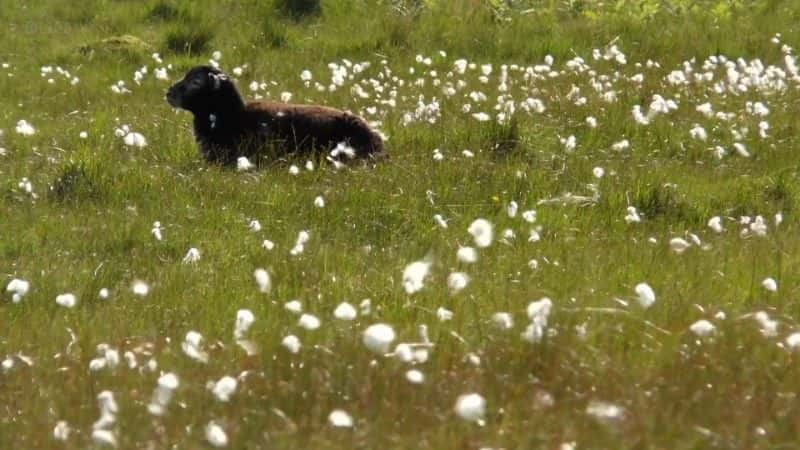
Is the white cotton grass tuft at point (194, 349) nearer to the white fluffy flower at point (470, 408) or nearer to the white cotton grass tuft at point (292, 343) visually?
the white cotton grass tuft at point (292, 343)

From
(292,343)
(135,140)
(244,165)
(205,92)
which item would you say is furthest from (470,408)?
(205,92)

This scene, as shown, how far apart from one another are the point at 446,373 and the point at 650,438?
88 cm

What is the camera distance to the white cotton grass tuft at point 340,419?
3.66 meters

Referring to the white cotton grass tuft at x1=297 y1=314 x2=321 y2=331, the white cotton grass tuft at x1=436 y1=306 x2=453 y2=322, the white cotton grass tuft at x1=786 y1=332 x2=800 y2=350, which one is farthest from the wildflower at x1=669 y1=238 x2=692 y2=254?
the white cotton grass tuft at x1=297 y1=314 x2=321 y2=331

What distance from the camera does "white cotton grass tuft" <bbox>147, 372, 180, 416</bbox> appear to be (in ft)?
12.7

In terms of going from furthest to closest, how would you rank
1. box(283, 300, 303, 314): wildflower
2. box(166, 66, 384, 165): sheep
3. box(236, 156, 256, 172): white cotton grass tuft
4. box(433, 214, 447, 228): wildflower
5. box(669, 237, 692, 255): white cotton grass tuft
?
box(166, 66, 384, 165): sheep, box(236, 156, 256, 172): white cotton grass tuft, box(433, 214, 447, 228): wildflower, box(669, 237, 692, 255): white cotton grass tuft, box(283, 300, 303, 314): wildflower

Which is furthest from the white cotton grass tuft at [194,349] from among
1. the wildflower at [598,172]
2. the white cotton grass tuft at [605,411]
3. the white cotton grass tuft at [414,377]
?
the wildflower at [598,172]

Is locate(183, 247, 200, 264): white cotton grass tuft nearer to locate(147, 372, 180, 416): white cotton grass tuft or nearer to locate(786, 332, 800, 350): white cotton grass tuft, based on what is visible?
locate(147, 372, 180, 416): white cotton grass tuft

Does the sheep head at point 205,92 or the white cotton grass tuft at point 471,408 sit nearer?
the white cotton grass tuft at point 471,408

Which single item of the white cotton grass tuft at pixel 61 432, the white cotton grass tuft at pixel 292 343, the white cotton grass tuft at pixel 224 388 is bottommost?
the white cotton grass tuft at pixel 61 432

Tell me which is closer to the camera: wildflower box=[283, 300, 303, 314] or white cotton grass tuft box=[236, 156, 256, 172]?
wildflower box=[283, 300, 303, 314]

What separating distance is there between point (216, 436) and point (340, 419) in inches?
14.7

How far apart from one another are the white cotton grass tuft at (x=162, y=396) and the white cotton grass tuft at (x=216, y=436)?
0.69ft

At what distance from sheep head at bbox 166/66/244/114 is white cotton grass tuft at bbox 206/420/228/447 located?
7.51 m
